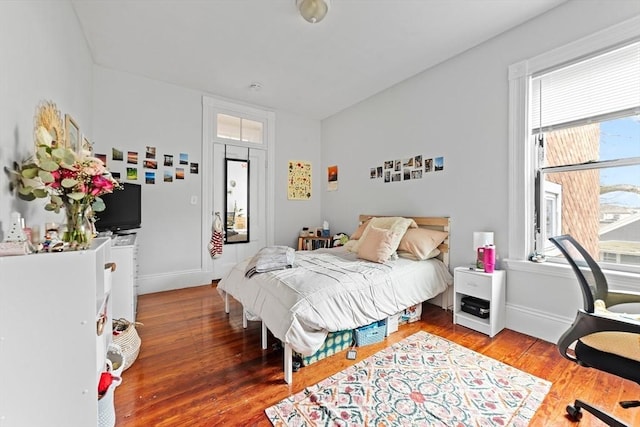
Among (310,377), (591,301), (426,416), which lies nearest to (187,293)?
(310,377)

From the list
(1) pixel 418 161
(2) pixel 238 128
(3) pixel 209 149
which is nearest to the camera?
(1) pixel 418 161

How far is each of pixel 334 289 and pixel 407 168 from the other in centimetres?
217

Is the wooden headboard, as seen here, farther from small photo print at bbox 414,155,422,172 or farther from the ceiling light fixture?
the ceiling light fixture

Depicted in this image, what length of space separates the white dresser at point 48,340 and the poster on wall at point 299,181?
12.4ft

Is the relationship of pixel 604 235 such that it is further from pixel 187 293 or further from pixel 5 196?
pixel 187 293

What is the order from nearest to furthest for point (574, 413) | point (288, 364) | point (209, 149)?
1. point (574, 413)
2. point (288, 364)
3. point (209, 149)

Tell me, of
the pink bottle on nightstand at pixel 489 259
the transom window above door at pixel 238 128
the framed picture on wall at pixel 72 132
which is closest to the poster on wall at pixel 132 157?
the framed picture on wall at pixel 72 132

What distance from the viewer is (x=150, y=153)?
3.57 meters

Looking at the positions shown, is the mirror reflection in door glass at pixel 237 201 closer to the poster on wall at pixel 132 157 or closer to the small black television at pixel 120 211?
the poster on wall at pixel 132 157

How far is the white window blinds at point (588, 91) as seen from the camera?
2.01 meters

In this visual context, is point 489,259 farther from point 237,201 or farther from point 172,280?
point 172,280

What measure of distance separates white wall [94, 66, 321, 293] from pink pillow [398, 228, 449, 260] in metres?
2.80

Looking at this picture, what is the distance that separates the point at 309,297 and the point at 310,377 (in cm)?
52

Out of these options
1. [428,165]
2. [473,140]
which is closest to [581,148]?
[473,140]
